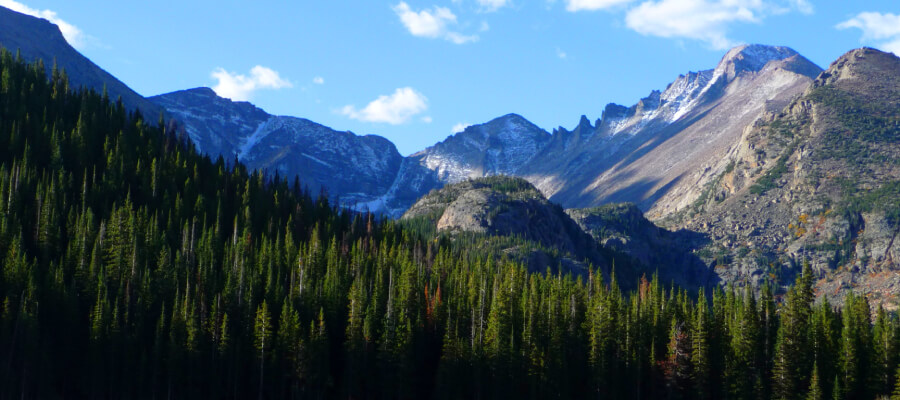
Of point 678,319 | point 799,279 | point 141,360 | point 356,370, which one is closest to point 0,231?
point 141,360

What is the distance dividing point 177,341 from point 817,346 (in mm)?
92483

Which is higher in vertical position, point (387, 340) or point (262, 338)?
point (387, 340)

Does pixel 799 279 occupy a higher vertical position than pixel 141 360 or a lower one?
higher

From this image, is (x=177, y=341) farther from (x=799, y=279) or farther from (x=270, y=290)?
(x=799, y=279)

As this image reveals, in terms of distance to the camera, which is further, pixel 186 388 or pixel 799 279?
pixel 799 279

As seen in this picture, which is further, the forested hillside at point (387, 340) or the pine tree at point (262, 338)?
the pine tree at point (262, 338)

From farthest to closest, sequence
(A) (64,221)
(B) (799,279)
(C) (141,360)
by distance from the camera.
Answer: (A) (64,221)
(B) (799,279)
(C) (141,360)

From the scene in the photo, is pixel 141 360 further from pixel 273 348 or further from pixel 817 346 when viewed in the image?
pixel 817 346

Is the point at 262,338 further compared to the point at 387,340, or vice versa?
the point at 387,340

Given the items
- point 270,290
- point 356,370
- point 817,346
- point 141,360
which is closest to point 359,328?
point 356,370

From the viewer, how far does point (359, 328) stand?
478ft

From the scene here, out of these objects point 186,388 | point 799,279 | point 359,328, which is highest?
point 799,279

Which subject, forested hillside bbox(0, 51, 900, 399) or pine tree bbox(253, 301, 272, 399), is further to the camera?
pine tree bbox(253, 301, 272, 399)

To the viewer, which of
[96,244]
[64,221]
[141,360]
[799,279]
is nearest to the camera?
[141,360]
